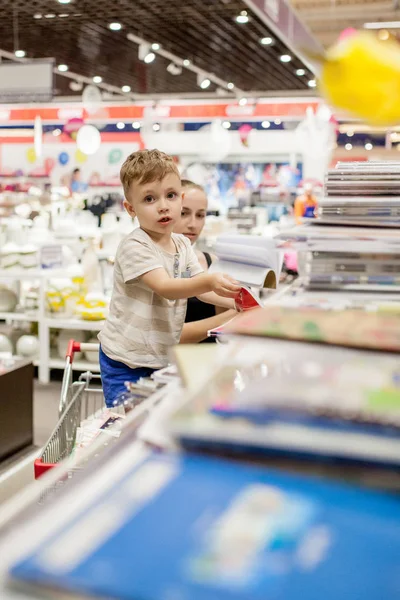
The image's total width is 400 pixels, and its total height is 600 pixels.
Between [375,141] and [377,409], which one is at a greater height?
[375,141]

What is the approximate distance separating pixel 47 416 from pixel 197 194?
118 inches

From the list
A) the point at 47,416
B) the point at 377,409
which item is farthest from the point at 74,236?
the point at 377,409

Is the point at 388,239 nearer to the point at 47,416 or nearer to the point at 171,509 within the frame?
the point at 171,509

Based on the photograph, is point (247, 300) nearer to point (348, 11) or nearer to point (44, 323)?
point (44, 323)

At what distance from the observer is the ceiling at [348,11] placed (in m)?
13.3

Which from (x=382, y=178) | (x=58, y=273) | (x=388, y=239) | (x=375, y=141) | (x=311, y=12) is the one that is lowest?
(x=58, y=273)

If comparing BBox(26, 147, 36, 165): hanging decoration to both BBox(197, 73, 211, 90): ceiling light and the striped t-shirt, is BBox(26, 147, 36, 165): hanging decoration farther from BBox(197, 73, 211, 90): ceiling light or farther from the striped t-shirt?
the striped t-shirt

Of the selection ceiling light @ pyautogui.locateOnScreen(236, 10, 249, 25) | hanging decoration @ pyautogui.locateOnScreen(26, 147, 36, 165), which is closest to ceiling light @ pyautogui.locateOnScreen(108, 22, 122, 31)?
ceiling light @ pyautogui.locateOnScreen(236, 10, 249, 25)

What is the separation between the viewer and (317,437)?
2.01 feet

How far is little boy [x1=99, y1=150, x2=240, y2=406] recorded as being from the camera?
215 centimetres

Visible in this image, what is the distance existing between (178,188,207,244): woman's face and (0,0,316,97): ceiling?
7.04 m

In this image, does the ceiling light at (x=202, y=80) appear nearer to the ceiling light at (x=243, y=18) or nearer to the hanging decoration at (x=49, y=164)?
the ceiling light at (x=243, y=18)

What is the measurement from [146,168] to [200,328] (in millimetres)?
539

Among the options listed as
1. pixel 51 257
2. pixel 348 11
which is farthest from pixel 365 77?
pixel 348 11
